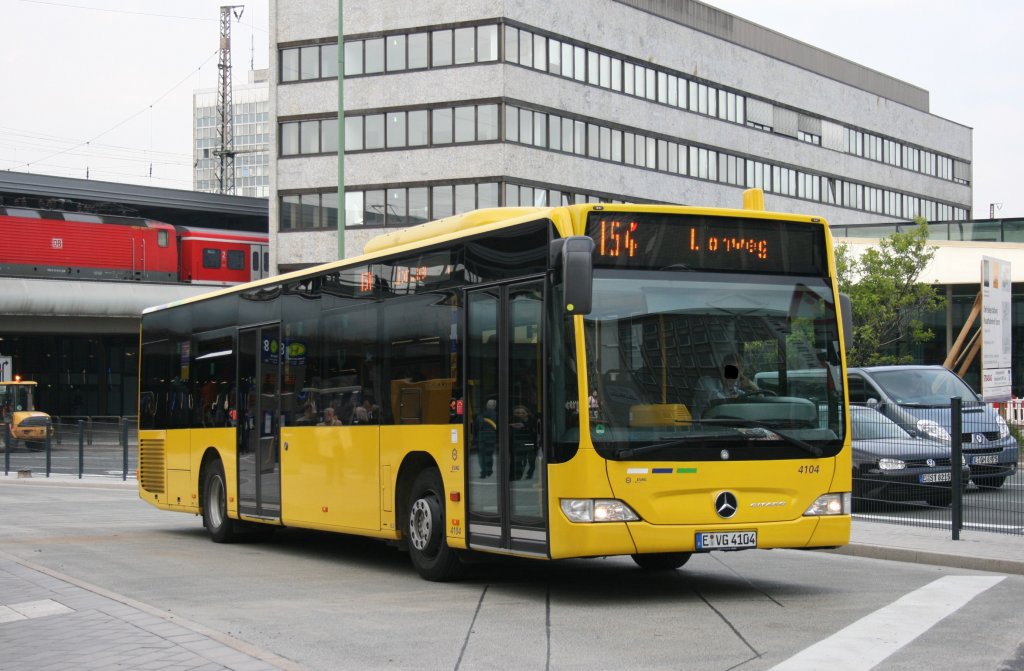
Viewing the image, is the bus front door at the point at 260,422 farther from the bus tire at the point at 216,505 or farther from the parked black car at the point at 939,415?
the parked black car at the point at 939,415

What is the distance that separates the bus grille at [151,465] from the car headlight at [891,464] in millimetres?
9629

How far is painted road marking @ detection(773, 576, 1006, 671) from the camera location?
26.5 ft

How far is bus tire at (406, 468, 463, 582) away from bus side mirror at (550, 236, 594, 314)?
267cm

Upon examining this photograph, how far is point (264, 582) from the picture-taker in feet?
41.8

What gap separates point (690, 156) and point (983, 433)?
4783 cm

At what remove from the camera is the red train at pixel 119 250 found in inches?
2112

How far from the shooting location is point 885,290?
142 ft

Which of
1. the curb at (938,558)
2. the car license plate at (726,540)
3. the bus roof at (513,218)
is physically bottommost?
the curb at (938,558)

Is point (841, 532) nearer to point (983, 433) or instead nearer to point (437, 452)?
point (437, 452)

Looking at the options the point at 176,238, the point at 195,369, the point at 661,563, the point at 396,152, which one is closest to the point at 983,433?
the point at 661,563

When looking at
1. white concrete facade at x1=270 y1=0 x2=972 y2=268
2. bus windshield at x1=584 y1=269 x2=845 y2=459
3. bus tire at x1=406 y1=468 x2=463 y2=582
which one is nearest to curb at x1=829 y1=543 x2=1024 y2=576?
bus windshield at x1=584 y1=269 x2=845 y2=459

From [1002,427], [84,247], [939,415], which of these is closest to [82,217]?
[84,247]

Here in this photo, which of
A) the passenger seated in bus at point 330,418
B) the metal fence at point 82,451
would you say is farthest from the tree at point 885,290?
the passenger seated in bus at point 330,418

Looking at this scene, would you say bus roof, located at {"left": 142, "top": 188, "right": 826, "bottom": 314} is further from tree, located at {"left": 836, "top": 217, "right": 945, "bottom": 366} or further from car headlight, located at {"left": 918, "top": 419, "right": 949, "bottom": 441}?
tree, located at {"left": 836, "top": 217, "right": 945, "bottom": 366}
